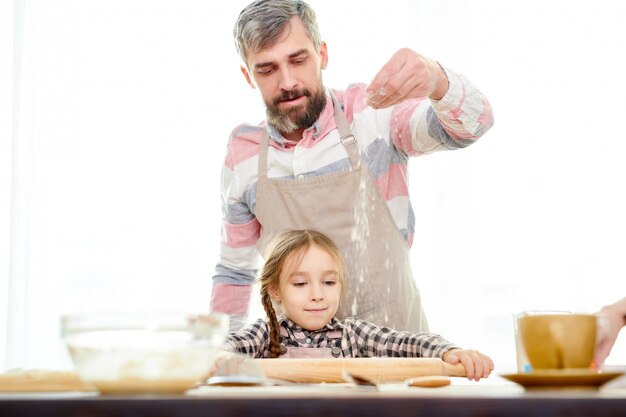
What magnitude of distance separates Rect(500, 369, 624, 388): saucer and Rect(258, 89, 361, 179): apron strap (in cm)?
142

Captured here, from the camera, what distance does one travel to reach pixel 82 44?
3.39 metres

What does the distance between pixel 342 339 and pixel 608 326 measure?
0.91 meters

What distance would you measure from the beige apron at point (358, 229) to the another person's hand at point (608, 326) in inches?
36.7

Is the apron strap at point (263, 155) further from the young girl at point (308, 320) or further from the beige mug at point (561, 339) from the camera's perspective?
the beige mug at point (561, 339)

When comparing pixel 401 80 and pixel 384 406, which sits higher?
pixel 401 80

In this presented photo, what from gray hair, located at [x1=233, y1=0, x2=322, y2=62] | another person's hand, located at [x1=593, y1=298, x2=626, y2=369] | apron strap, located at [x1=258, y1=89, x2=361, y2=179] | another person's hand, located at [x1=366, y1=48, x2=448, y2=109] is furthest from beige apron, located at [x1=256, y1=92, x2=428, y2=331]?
another person's hand, located at [x1=593, y1=298, x2=626, y2=369]

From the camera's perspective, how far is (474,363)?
1.45 m

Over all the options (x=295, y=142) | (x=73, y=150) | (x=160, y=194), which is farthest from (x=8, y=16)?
(x=295, y=142)

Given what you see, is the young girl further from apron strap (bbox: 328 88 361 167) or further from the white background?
the white background

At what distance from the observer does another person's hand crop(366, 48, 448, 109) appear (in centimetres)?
156

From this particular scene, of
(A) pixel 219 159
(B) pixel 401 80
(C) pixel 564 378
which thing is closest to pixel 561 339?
(C) pixel 564 378

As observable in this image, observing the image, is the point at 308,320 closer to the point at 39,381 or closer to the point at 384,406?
the point at 39,381

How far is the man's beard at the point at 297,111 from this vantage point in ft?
6.78

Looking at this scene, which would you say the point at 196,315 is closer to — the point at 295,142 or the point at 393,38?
the point at 295,142
